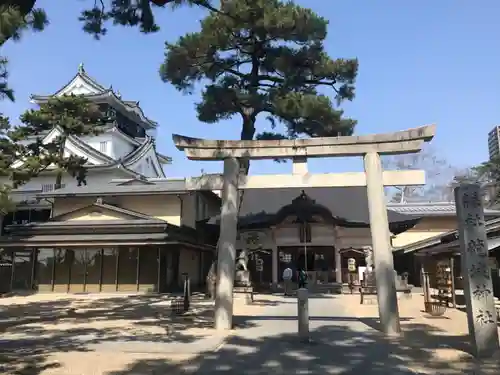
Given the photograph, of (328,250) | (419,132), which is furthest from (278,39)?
(328,250)

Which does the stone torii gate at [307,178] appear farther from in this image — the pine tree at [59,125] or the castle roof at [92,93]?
the castle roof at [92,93]

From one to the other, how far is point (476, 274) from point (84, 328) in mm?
8964

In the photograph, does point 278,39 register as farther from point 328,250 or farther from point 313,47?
point 328,250

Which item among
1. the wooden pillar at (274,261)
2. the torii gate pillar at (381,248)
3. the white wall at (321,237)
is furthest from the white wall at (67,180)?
the torii gate pillar at (381,248)

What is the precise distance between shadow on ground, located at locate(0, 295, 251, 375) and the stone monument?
5.33 metres

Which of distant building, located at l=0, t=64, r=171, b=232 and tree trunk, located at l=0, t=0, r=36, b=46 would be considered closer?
tree trunk, located at l=0, t=0, r=36, b=46

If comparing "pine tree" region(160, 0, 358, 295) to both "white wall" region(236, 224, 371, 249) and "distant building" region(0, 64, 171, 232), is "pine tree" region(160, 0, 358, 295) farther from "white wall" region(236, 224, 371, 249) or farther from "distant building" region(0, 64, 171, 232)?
"distant building" region(0, 64, 171, 232)

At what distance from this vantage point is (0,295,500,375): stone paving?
6746 millimetres

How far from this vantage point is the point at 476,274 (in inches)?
315

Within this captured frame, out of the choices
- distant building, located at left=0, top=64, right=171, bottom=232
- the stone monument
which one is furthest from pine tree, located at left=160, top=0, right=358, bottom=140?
distant building, located at left=0, top=64, right=171, bottom=232

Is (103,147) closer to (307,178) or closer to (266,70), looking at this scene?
(266,70)

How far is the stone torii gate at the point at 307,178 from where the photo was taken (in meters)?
10.5

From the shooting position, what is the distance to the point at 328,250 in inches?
925

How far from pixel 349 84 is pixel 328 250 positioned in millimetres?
8866
